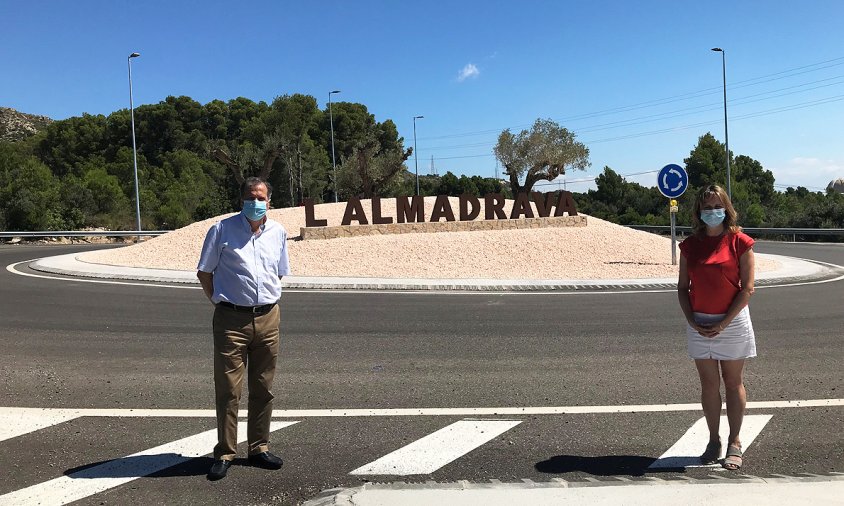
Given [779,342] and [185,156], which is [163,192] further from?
[779,342]

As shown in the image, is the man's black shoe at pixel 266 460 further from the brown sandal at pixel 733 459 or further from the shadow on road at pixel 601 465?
the brown sandal at pixel 733 459

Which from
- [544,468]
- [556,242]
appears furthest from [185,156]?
[544,468]

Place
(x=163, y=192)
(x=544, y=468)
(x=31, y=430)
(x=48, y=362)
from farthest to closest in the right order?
(x=163, y=192)
(x=48, y=362)
(x=31, y=430)
(x=544, y=468)

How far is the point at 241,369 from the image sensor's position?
4.28 m

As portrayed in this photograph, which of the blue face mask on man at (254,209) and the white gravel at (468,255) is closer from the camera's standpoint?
the blue face mask on man at (254,209)

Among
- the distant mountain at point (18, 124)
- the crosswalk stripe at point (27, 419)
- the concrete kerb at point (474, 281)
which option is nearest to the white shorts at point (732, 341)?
the crosswalk stripe at point (27, 419)

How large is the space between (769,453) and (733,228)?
150 centimetres

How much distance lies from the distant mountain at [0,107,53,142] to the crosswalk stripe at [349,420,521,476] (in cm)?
9944

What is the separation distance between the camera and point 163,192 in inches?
2021

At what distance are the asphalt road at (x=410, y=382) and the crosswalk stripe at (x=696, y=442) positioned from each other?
8 cm

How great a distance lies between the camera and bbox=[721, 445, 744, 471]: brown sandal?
4.04m

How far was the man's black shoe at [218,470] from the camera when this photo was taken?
13.2 feet

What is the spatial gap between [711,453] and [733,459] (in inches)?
6.0

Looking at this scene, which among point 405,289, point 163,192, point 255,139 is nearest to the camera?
point 405,289
